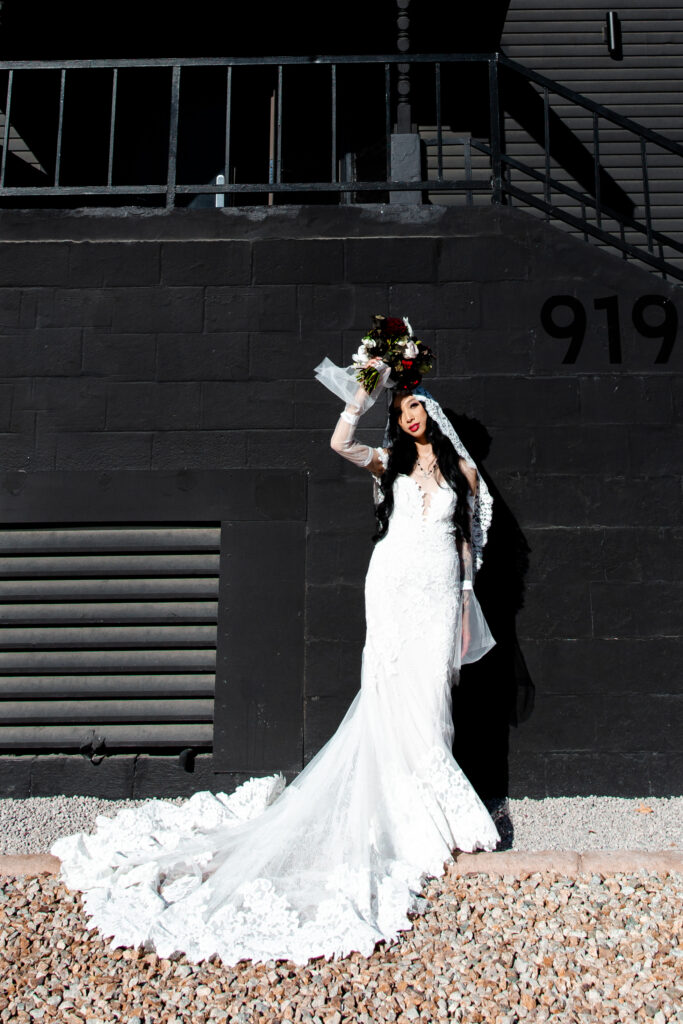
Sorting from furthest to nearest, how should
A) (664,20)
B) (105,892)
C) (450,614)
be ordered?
(664,20) → (450,614) → (105,892)

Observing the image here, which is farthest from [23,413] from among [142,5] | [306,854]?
[142,5]

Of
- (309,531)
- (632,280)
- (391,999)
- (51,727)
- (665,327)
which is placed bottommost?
(391,999)

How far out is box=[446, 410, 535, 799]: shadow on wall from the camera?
3924 millimetres

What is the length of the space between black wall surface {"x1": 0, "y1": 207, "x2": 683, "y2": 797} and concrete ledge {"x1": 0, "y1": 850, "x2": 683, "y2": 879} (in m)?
0.74

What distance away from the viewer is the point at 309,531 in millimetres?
4086

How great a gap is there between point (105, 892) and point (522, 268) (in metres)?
3.56

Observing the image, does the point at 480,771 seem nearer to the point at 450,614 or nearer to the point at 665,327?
the point at 450,614

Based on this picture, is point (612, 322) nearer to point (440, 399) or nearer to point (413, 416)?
point (440, 399)

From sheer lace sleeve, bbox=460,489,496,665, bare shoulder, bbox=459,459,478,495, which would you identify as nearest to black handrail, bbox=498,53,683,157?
bare shoulder, bbox=459,459,478,495

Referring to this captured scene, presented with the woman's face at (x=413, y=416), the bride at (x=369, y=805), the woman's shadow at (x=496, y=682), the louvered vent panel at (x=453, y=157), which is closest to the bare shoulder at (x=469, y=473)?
the bride at (x=369, y=805)

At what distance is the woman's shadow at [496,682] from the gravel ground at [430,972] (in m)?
0.97

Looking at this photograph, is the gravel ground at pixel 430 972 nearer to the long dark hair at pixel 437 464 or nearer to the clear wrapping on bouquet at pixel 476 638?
the clear wrapping on bouquet at pixel 476 638

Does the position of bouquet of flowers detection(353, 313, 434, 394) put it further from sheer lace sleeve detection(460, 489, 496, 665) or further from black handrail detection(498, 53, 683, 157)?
black handrail detection(498, 53, 683, 157)

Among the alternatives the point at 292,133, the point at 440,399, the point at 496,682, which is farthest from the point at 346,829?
the point at 292,133
